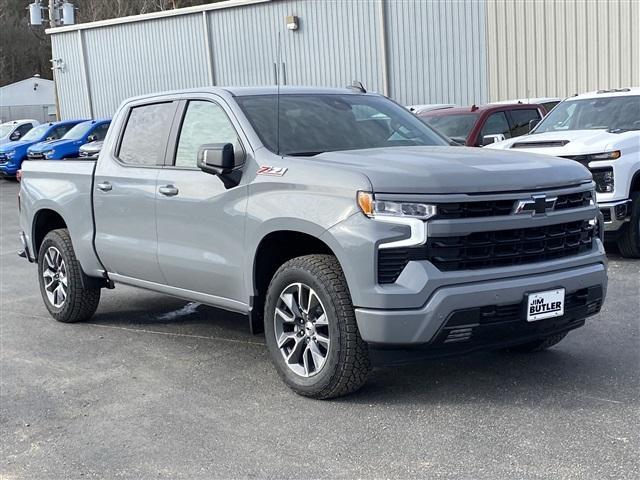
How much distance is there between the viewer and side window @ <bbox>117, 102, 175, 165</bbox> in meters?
6.10

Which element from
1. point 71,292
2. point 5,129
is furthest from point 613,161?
point 5,129

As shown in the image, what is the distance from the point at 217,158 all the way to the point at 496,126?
26.1ft

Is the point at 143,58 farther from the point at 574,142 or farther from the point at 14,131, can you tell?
the point at 574,142

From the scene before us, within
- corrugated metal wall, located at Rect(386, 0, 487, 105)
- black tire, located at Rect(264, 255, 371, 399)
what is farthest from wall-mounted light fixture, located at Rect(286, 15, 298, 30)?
black tire, located at Rect(264, 255, 371, 399)

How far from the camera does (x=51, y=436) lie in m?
4.55

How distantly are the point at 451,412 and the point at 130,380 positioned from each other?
222cm

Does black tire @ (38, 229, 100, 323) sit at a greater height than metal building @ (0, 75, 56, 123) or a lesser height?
lesser

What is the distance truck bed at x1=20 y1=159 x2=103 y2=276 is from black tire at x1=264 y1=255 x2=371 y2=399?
8.15 ft

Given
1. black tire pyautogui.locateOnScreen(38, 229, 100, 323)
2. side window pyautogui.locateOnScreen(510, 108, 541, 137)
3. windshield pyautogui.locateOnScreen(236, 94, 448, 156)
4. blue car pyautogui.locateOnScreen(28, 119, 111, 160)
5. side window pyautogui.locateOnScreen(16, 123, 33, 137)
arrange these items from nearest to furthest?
1. windshield pyautogui.locateOnScreen(236, 94, 448, 156)
2. black tire pyautogui.locateOnScreen(38, 229, 100, 323)
3. side window pyautogui.locateOnScreen(510, 108, 541, 137)
4. blue car pyautogui.locateOnScreen(28, 119, 111, 160)
5. side window pyautogui.locateOnScreen(16, 123, 33, 137)

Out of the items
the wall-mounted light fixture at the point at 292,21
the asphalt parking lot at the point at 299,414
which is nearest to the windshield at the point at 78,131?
the wall-mounted light fixture at the point at 292,21

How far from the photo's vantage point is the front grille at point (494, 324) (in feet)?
14.2

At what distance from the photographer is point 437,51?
71.8 feet

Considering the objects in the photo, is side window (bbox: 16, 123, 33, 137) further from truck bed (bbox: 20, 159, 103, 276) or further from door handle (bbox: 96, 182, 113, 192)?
door handle (bbox: 96, 182, 113, 192)

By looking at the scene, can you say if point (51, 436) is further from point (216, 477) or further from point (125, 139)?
point (125, 139)
